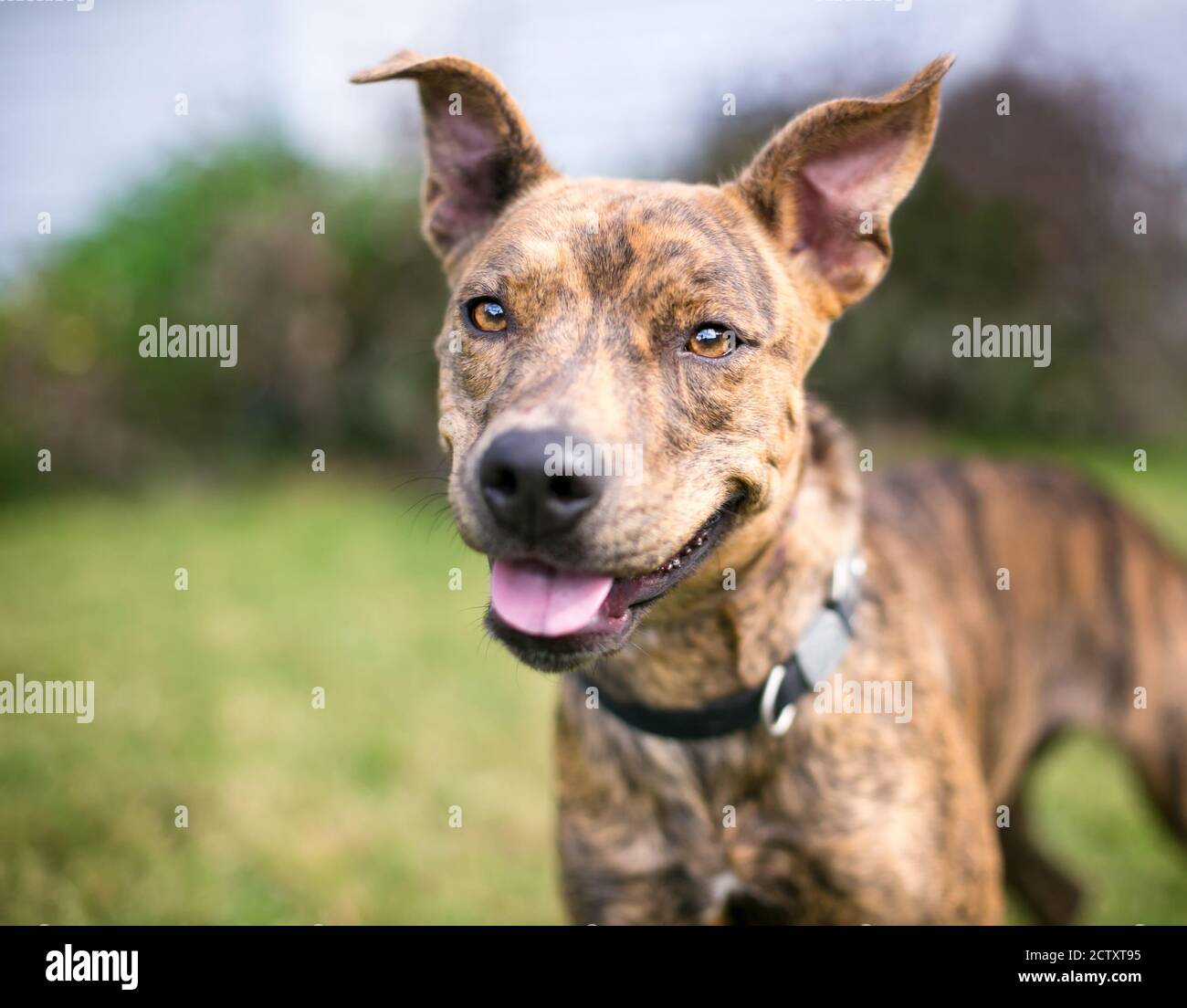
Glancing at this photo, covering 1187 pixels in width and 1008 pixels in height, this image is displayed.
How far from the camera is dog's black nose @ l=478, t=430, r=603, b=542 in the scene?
2188 mm

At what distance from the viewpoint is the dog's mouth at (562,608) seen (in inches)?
92.2

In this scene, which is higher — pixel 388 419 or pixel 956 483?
pixel 388 419

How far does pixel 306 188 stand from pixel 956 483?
8138 mm

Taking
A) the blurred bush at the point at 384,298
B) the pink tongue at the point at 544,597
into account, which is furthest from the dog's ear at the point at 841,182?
the blurred bush at the point at 384,298

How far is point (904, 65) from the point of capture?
781 cm

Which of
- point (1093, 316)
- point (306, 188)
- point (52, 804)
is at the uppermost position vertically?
point (306, 188)

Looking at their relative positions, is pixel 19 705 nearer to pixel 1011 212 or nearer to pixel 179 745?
pixel 179 745

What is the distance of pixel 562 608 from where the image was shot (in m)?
2.36
